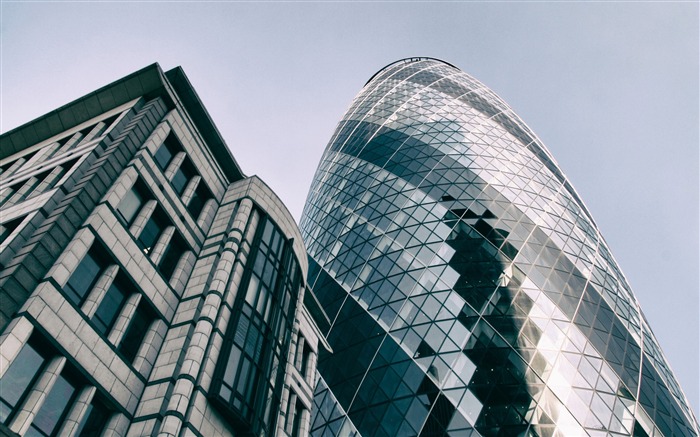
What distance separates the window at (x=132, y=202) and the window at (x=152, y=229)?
1.73ft

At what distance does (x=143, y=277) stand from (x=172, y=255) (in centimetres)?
227

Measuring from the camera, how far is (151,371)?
43.8 ft

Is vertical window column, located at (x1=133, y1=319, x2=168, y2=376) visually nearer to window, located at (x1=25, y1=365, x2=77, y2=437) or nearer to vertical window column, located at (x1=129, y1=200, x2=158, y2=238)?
window, located at (x1=25, y1=365, x2=77, y2=437)

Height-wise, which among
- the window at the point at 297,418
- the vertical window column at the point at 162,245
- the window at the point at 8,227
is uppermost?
the vertical window column at the point at 162,245

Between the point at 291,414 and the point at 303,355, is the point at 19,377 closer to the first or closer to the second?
the point at 291,414

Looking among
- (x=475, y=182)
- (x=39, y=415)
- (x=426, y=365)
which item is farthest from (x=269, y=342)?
(x=475, y=182)

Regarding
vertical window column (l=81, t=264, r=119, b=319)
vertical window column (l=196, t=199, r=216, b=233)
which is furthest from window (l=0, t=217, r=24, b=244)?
vertical window column (l=196, t=199, r=216, b=233)

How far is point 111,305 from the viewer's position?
13312mm

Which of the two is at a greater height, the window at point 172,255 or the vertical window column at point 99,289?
the window at point 172,255

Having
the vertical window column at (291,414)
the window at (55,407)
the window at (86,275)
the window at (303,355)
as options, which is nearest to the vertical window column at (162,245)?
the window at (86,275)

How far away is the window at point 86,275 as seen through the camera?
39.4ft

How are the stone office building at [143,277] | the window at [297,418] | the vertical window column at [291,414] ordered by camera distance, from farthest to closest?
the window at [297,418] < the vertical window column at [291,414] < the stone office building at [143,277]

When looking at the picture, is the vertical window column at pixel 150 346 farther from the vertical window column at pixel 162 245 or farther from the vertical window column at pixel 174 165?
the vertical window column at pixel 174 165

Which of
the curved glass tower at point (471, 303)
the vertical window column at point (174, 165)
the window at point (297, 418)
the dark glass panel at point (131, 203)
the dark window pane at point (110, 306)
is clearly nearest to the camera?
the dark window pane at point (110, 306)
